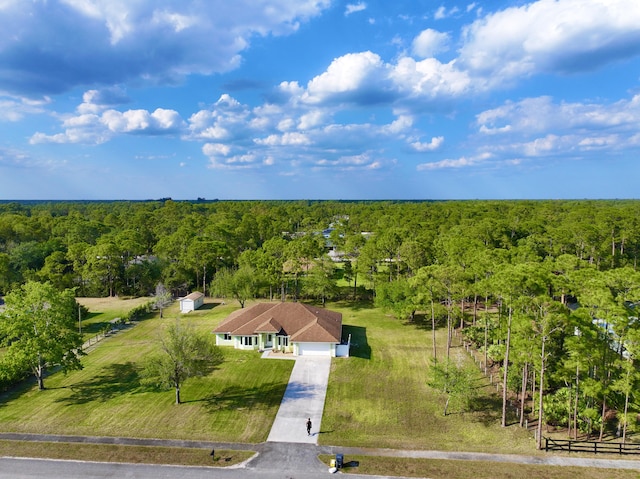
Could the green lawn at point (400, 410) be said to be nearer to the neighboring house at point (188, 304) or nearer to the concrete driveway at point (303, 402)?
the concrete driveway at point (303, 402)

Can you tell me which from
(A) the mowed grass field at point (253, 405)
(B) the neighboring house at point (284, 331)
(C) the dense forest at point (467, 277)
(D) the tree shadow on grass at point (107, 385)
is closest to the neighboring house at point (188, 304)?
(C) the dense forest at point (467, 277)

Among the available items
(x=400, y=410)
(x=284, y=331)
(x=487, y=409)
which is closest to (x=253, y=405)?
(x=400, y=410)

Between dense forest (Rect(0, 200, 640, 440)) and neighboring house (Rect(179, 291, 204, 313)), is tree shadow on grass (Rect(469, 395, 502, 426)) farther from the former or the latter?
neighboring house (Rect(179, 291, 204, 313))

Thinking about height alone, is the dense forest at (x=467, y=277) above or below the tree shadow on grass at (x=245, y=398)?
above

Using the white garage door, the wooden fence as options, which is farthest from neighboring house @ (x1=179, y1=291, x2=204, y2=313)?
the wooden fence

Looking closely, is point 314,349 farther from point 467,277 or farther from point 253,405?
point 467,277

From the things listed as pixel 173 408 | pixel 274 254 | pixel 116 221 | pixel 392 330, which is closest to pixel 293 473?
pixel 173 408
